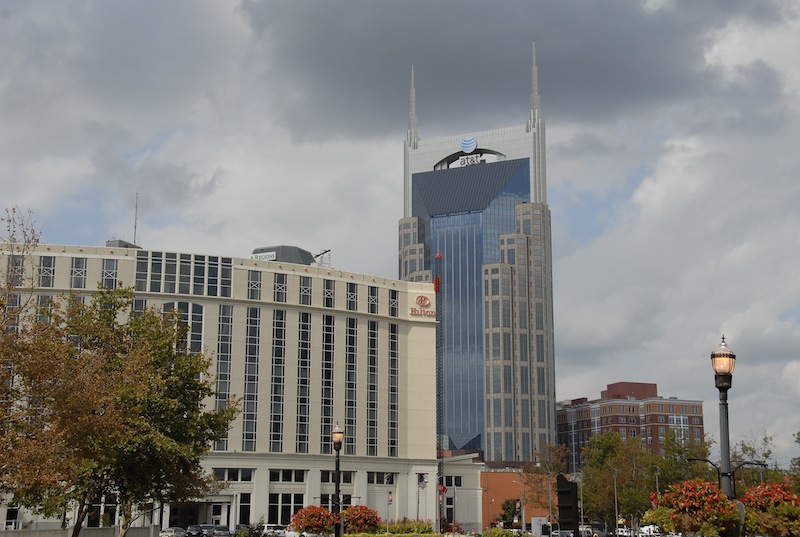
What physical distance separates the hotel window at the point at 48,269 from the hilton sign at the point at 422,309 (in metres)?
45.3

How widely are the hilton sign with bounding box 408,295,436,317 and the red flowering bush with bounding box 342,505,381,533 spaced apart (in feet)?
246

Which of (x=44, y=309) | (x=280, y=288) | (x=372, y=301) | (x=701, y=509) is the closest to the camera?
(x=701, y=509)

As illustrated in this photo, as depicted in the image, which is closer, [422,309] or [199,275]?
[199,275]

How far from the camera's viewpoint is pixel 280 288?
407 feet

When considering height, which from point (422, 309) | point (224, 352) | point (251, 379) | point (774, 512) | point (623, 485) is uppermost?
point (422, 309)

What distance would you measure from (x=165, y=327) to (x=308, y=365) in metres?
70.2

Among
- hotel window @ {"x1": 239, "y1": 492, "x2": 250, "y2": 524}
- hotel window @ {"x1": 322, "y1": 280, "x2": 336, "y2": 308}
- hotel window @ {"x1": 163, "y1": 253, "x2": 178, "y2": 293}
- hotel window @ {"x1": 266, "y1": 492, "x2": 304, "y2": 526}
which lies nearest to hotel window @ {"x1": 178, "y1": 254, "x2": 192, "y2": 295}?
hotel window @ {"x1": 163, "y1": 253, "x2": 178, "y2": 293}

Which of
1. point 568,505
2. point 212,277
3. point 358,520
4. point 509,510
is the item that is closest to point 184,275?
point 212,277

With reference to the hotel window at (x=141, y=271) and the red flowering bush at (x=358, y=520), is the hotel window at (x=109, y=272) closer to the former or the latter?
the hotel window at (x=141, y=271)

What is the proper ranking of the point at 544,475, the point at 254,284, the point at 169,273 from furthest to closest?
the point at 544,475, the point at 254,284, the point at 169,273

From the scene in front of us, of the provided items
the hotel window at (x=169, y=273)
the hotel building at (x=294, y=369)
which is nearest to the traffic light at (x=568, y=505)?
the hotel building at (x=294, y=369)

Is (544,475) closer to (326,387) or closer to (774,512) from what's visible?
(326,387)

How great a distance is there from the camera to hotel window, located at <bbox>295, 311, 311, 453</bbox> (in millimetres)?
122125

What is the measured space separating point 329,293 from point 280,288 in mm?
6468
